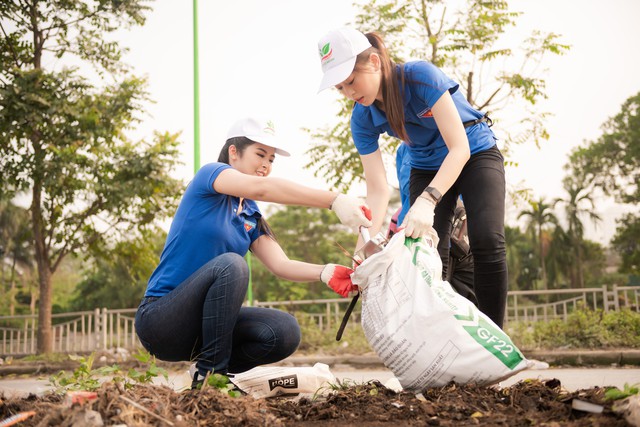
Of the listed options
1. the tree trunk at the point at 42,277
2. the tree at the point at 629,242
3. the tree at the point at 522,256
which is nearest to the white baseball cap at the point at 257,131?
the tree trunk at the point at 42,277

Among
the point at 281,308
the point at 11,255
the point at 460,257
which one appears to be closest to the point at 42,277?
the point at 281,308

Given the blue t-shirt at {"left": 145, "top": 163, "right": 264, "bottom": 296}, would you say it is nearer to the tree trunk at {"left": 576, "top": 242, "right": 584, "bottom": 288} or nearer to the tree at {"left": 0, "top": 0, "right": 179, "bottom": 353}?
the tree at {"left": 0, "top": 0, "right": 179, "bottom": 353}

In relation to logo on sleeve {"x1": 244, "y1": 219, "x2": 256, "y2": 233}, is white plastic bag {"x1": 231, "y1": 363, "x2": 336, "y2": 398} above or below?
below

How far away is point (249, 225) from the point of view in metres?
3.56

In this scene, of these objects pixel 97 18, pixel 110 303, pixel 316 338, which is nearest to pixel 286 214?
pixel 110 303

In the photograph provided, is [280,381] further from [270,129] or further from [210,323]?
[270,129]

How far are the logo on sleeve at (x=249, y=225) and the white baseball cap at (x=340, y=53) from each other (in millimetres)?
855

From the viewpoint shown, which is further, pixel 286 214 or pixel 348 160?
pixel 286 214

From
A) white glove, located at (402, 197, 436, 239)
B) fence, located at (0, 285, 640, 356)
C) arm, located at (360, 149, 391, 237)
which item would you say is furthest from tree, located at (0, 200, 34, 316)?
white glove, located at (402, 197, 436, 239)

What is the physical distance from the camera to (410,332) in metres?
2.53

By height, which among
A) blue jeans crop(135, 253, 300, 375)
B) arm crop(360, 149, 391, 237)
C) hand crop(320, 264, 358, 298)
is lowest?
blue jeans crop(135, 253, 300, 375)

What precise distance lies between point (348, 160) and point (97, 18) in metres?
5.99

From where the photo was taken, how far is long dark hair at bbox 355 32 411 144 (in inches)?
124

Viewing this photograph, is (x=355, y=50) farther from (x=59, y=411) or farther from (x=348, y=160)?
(x=348, y=160)
